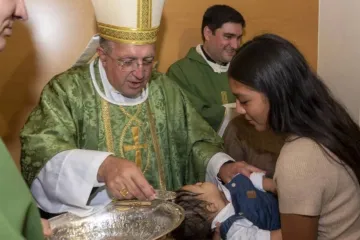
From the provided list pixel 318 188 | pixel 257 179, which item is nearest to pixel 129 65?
pixel 257 179

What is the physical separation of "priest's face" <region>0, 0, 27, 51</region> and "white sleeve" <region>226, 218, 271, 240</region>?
105cm

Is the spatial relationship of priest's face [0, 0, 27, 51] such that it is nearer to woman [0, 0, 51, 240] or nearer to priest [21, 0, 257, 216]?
woman [0, 0, 51, 240]

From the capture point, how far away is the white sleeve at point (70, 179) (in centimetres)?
216

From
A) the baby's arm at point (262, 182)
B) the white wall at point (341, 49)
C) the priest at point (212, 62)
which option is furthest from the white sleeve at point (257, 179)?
the white wall at point (341, 49)

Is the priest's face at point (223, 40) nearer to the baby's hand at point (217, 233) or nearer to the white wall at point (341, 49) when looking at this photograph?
the white wall at point (341, 49)

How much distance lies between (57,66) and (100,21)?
3.06ft

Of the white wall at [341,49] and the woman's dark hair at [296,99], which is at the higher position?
the woman's dark hair at [296,99]

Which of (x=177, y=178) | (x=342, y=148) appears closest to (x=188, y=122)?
(x=177, y=178)

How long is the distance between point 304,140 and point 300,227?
283mm

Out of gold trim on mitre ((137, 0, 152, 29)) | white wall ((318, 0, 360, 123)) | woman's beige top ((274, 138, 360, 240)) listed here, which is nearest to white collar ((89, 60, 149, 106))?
gold trim on mitre ((137, 0, 152, 29))

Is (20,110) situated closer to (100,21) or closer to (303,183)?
(100,21)

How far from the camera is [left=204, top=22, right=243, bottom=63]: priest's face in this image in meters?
3.56

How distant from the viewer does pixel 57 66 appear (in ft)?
11.0

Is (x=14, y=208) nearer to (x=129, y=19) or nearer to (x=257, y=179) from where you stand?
(x=257, y=179)
